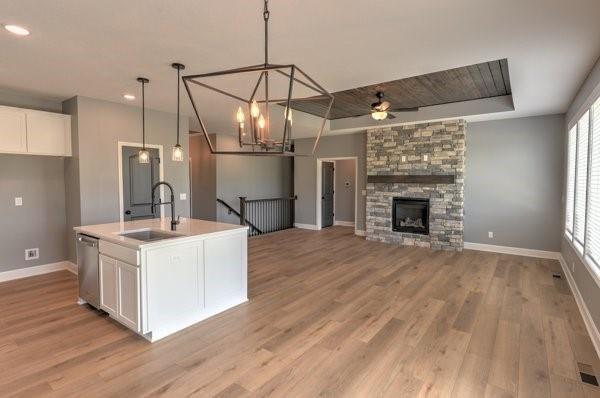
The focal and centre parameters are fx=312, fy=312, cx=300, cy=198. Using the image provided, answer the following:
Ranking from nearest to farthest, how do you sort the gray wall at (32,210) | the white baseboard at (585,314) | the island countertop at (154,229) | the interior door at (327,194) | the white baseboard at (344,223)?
the white baseboard at (585,314) < the island countertop at (154,229) < the gray wall at (32,210) < the interior door at (327,194) < the white baseboard at (344,223)

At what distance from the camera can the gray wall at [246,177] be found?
8156 mm

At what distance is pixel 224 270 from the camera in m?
3.51

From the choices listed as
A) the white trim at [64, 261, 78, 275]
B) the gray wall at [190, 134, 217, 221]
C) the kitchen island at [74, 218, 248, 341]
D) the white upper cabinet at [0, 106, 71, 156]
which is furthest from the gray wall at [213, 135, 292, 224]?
the kitchen island at [74, 218, 248, 341]

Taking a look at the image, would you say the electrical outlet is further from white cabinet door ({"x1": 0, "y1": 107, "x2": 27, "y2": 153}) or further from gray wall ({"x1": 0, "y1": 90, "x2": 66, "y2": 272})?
white cabinet door ({"x1": 0, "y1": 107, "x2": 27, "y2": 153})

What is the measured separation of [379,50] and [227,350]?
10.1 feet

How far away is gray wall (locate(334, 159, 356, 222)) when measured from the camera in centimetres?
972

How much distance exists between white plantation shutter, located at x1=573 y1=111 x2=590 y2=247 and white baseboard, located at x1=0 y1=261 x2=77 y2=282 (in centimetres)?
716

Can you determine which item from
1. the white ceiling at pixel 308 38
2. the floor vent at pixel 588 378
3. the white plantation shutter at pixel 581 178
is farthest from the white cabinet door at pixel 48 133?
the white plantation shutter at pixel 581 178

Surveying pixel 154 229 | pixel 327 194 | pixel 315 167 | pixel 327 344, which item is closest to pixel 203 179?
pixel 315 167

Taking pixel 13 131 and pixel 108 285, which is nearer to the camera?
pixel 108 285

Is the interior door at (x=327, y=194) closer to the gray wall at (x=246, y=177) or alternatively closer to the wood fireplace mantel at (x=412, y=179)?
the gray wall at (x=246, y=177)

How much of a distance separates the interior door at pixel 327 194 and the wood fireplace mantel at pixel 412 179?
2.02m

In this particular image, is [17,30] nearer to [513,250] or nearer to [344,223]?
[513,250]

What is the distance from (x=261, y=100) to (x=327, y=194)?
5.84m
